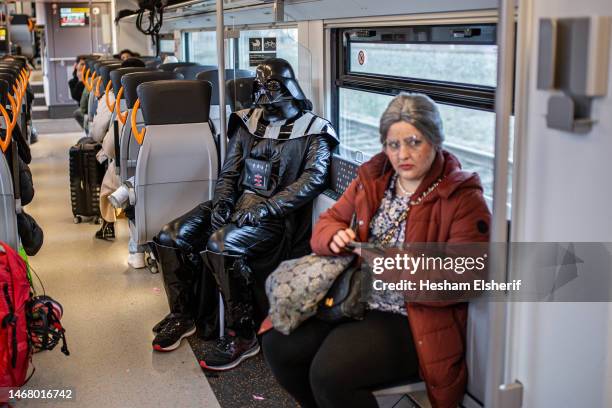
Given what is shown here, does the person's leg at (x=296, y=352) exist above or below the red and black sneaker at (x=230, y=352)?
above

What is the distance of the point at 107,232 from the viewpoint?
6133 millimetres

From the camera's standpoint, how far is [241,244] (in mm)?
3672

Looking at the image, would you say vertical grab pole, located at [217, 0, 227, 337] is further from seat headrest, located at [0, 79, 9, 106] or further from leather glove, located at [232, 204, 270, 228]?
seat headrest, located at [0, 79, 9, 106]

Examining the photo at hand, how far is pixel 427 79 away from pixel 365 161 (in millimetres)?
478

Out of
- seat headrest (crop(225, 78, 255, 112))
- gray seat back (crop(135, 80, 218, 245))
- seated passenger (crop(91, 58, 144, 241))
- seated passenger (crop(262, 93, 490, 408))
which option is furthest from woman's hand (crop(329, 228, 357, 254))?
seated passenger (crop(91, 58, 144, 241))

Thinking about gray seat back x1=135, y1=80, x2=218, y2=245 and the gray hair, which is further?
gray seat back x1=135, y1=80, x2=218, y2=245

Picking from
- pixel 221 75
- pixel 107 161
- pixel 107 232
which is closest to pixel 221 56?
pixel 221 75

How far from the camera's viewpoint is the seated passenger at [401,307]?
2432 millimetres

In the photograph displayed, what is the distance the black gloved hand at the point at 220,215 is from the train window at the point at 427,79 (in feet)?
2.44

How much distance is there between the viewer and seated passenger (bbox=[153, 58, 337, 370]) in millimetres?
3699

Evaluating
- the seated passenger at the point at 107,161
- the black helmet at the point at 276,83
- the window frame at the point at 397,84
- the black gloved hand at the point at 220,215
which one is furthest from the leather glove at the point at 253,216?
the seated passenger at the point at 107,161

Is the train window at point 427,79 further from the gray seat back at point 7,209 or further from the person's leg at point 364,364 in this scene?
the gray seat back at point 7,209

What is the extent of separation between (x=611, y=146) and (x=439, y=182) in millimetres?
718

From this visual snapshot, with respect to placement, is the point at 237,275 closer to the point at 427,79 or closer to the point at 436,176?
the point at 427,79
